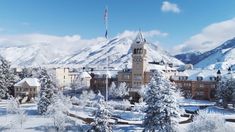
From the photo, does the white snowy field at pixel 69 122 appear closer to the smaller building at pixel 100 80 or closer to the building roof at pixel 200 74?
the building roof at pixel 200 74

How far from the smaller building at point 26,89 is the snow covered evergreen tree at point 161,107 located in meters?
57.8

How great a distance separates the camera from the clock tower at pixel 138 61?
10462 centimetres

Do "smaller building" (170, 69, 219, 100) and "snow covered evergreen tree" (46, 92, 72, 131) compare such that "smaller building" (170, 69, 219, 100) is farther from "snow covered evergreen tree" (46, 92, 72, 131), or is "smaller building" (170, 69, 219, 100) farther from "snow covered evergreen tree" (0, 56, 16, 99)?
"snow covered evergreen tree" (0, 56, 16, 99)

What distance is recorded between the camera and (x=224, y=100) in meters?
80.8

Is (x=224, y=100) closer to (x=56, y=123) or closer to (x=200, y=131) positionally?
(x=200, y=131)

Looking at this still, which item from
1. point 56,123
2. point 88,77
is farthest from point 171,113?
point 88,77

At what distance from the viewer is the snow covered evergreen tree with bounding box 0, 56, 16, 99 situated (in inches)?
A: 3716

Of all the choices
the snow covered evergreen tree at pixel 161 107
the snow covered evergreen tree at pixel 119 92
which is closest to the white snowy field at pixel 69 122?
the snow covered evergreen tree at pixel 161 107

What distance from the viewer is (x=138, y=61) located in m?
106

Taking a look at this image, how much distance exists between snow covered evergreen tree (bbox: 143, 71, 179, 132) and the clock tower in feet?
175

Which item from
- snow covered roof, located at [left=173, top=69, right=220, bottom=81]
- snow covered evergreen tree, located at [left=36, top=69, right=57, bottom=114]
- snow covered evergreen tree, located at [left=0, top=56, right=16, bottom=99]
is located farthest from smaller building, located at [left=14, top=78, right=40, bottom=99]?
snow covered roof, located at [left=173, top=69, right=220, bottom=81]

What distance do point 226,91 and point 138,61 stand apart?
3206 cm

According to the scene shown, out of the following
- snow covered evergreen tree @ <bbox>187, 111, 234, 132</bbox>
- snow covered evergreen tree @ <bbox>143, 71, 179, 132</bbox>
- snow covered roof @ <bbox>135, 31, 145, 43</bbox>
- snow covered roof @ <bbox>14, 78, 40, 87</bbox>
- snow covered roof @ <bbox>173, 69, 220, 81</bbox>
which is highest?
snow covered roof @ <bbox>135, 31, 145, 43</bbox>

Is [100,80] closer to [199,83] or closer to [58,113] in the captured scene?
[199,83]
